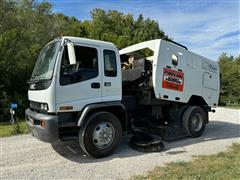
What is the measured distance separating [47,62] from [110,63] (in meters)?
1.42

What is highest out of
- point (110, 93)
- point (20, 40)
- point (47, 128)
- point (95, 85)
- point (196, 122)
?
point (20, 40)

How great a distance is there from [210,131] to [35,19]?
44.4 ft

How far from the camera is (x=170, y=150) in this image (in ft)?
20.5

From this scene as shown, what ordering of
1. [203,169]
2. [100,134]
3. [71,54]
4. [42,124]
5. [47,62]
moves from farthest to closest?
[100,134]
[47,62]
[42,124]
[71,54]
[203,169]

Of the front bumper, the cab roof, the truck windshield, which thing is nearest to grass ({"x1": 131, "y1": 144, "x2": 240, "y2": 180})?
the front bumper

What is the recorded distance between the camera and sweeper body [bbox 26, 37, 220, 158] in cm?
514

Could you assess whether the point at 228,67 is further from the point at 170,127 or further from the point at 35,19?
the point at 170,127

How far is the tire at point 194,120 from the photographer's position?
7410 millimetres

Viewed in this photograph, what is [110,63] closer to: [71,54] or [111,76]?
[111,76]

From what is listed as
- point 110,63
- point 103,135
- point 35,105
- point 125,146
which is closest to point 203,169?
point 103,135

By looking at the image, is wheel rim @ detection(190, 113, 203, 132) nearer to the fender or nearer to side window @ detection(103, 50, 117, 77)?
the fender

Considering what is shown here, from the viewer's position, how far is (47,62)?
5.45 m

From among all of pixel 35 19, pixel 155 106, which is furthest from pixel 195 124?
pixel 35 19

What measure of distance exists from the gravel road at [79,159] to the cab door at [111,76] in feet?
4.66
